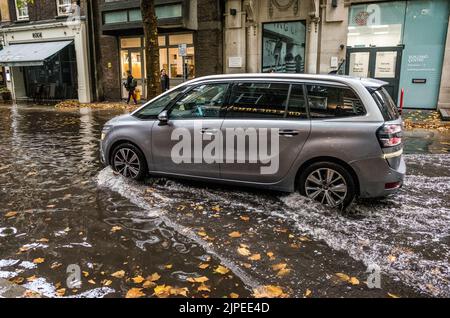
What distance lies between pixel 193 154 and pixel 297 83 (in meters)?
1.82

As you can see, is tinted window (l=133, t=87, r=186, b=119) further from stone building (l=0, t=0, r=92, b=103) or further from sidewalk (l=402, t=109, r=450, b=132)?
stone building (l=0, t=0, r=92, b=103)

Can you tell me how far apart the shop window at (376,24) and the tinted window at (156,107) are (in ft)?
39.6

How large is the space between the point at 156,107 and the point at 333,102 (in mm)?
2771

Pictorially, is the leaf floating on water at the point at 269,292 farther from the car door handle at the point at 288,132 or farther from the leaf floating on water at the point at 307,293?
the car door handle at the point at 288,132

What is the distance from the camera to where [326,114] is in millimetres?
5199

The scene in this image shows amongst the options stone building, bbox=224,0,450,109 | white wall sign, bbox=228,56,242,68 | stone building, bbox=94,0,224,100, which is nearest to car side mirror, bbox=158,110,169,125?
stone building, bbox=94,0,224,100

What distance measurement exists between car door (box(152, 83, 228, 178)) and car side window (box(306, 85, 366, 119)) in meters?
1.29

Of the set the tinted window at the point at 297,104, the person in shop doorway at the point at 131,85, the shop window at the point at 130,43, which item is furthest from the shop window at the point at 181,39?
the tinted window at the point at 297,104

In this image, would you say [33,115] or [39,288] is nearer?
[39,288]

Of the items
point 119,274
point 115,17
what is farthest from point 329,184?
point 115,17

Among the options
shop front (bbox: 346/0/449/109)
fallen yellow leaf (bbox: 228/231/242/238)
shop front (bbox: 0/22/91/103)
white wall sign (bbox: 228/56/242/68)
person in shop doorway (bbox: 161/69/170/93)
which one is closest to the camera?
fallen yellow leaf (bbox: 228/231/242/238)

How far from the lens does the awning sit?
72.1 ft
